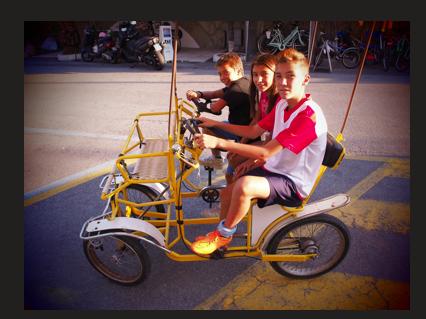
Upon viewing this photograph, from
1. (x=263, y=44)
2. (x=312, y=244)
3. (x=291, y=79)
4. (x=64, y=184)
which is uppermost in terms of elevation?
(x=263, y=44)

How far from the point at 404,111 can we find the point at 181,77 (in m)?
5.59

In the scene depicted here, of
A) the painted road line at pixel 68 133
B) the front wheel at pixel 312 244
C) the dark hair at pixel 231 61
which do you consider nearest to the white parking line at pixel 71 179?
the painted road line at pixel 68 133

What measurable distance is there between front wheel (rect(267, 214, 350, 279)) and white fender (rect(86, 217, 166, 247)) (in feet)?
2.85

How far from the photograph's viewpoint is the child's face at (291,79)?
6.95 ft

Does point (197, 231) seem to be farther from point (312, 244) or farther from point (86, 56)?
point (86, 56)

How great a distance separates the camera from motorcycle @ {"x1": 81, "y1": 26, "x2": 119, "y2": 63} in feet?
38.8

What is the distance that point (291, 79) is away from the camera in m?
2.13

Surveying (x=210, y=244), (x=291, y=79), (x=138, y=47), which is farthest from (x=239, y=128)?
(x=138, y=47)

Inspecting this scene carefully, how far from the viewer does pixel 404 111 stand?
6.07 m

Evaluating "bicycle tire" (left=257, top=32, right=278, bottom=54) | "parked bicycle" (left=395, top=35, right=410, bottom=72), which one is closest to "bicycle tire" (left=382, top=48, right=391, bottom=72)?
"parked bicycle" (left=395, top=35, right=410, bottom=72)

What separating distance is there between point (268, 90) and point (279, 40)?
945 cm

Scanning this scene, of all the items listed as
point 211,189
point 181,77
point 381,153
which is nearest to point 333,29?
point 181,77

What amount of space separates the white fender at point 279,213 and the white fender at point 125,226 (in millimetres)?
730

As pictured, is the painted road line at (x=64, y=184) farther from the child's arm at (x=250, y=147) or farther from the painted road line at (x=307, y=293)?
the child's arm at (x=250, y=147)
